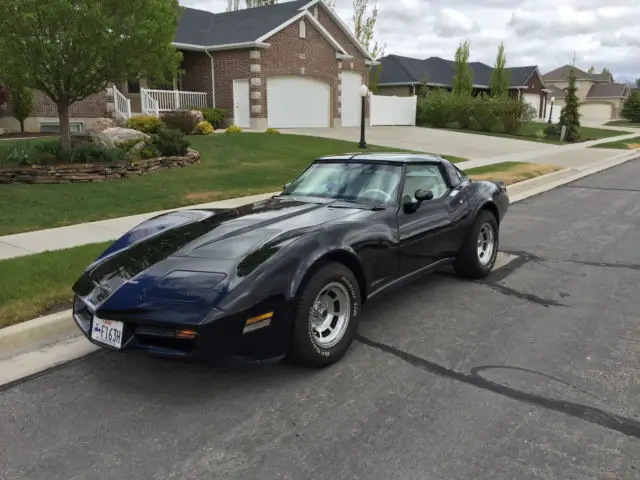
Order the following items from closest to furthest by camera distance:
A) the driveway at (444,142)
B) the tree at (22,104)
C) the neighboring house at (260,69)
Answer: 1. the tree at (22,104)
2. the driveway at (444,142)
3. the neighboring house at (260,69)

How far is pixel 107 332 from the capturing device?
339 cm

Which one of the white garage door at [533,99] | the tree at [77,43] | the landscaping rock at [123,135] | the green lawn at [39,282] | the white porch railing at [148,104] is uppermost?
the white garage door at [533,99]

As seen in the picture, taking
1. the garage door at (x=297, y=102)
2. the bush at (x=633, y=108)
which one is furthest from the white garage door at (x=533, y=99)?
the garage door at (x=297, y=102)

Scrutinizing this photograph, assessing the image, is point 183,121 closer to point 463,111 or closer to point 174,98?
point 174,98

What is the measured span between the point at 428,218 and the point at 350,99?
26.4 metres

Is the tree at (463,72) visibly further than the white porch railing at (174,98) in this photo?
Yes

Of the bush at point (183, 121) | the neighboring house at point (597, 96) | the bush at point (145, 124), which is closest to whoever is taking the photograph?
the bush at point (145, 124)

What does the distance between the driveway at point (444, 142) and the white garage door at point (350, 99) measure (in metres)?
1.80

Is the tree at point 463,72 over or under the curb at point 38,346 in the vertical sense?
over

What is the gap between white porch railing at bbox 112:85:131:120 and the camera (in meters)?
20.6

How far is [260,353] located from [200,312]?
1.53ft

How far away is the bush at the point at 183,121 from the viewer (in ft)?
63.4

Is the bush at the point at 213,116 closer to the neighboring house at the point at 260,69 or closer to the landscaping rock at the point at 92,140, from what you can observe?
the neighboring house at the point at 260,69

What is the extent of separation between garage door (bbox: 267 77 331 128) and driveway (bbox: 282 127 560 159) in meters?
1.29
